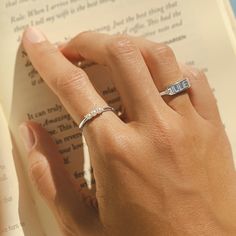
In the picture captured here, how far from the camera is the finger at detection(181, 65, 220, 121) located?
642 millimetres

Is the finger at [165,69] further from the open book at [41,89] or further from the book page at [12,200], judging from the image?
the book page at [12,200]

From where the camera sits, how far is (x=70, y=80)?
606mm

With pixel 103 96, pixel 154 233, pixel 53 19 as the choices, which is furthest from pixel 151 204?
pixel 53 19

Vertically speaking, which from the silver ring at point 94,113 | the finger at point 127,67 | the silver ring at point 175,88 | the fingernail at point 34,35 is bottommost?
the silver ring at point 175,88

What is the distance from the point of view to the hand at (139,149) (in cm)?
59

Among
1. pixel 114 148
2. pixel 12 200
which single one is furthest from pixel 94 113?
pixel 12 200

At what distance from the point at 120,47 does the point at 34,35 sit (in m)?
0.11

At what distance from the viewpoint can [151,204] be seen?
59 cm

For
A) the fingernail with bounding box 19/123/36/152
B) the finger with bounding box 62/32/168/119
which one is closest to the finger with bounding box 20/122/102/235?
the fingernail with bounding box 19/123/36/152

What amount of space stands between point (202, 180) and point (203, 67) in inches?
6.3

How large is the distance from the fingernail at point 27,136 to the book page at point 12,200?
0.02 metres

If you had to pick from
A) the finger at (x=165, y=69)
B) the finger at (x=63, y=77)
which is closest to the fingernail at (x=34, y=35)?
the finger at (x=63, y=77)

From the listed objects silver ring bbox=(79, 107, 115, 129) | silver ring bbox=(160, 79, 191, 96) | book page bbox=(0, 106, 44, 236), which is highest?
silver ring bbox=(79, 107, 115, 129)

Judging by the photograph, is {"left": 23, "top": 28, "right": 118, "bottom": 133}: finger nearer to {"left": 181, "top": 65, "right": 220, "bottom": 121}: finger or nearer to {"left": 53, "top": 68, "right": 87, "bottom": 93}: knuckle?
{"left": 53, "top": 68, "right": 87, "bottom": 93}: knuckle
